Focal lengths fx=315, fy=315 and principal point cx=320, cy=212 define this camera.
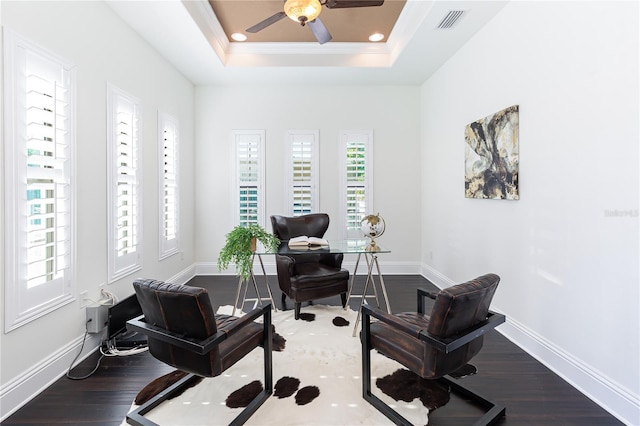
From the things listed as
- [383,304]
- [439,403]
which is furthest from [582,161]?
[383,304]

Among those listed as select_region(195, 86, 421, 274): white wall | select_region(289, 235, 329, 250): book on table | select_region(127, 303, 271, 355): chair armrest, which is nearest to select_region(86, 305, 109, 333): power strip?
select_region(127, 303, 271, 355): chair armrest

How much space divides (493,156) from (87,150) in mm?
3862

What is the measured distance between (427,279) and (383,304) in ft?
4.73

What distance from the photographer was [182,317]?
168cm

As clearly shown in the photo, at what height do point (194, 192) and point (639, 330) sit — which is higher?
point (194, 192)

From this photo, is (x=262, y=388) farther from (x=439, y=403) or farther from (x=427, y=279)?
(x=427, y=279)

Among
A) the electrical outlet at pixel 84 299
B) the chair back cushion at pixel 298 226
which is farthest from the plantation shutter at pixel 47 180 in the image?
the chair back cushion at pixel 298 226

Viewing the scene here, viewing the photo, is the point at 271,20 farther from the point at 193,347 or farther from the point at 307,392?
the point at 307,392

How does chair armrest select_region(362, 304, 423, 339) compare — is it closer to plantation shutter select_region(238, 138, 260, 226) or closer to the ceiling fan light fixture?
the ceiling fan light fixture

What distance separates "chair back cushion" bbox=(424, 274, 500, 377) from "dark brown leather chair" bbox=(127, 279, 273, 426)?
3.53ft

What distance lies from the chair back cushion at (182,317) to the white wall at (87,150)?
3.59 ft

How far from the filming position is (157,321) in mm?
1794

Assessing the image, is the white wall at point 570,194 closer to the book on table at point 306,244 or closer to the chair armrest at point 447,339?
the chair armrest at point 447,339

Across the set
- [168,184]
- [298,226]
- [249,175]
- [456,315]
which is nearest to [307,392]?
[456,315]
